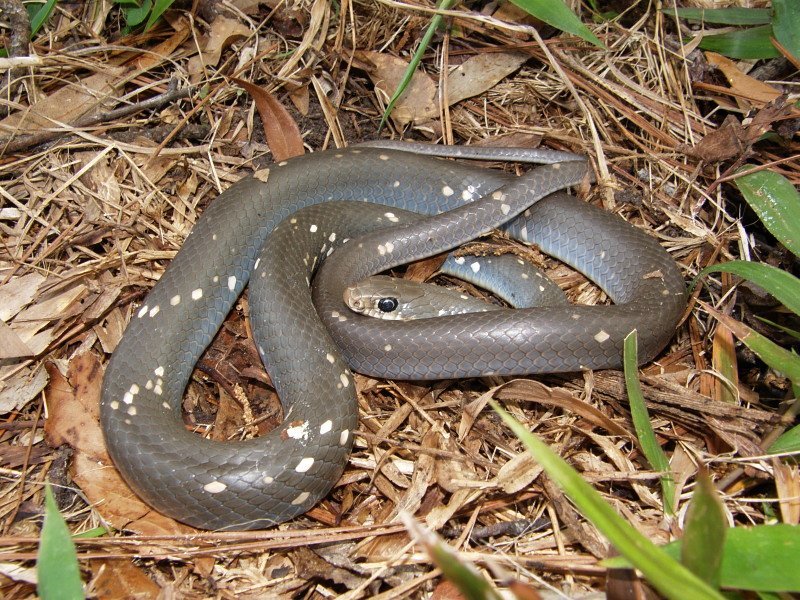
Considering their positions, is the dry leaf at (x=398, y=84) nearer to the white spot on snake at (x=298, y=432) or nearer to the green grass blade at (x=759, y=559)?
the white spot on snake at (x=298, y=432)

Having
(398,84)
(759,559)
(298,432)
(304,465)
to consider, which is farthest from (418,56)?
(759,559)

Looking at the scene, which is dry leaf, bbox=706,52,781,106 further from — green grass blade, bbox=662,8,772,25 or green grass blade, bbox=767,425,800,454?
green grass blade, bbox=767,425,800,454

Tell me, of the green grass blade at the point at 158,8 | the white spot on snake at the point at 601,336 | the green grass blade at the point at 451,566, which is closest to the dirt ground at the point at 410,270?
the white spot on snake at the point at 601,336

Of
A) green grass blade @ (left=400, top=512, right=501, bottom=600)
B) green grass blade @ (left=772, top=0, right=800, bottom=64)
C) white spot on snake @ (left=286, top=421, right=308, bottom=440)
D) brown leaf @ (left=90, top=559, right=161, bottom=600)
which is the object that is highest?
green grass blade @ (left=772, top=0, right=800, bottom=64)

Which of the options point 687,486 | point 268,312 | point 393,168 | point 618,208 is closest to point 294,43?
point 393,168

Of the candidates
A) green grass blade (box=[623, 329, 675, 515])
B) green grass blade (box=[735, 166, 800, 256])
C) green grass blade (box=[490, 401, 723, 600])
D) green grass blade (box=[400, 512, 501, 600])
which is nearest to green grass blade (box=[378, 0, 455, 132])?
green grass blade (box=[735, 166, 800, 256])

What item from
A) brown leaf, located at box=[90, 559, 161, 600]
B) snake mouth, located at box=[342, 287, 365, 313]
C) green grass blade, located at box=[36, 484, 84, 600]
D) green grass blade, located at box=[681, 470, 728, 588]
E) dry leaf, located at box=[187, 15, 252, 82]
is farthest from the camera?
dry leaf, located at box=[187, 15, 252, 82]

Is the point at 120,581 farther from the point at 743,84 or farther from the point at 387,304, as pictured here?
the point at 743,84

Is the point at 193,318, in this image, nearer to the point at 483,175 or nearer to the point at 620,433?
the point at 483,175
